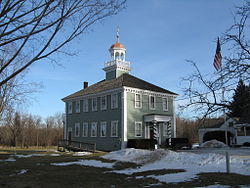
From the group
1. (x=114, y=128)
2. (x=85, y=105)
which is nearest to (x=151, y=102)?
(x=114, y=128)

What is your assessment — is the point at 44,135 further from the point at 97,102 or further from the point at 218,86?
the point at 218,86

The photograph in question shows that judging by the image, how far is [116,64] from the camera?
34531mm

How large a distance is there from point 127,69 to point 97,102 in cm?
580

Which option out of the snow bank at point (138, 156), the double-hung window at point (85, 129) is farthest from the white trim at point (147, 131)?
the snow bank at point (138, 156)

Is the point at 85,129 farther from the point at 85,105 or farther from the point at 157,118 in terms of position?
the point at 157,118

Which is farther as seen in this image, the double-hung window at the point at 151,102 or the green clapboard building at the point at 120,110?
the double-hung window at the point at 151,102

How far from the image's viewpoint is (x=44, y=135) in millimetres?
57719

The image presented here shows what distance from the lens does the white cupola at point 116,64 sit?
1368 inches

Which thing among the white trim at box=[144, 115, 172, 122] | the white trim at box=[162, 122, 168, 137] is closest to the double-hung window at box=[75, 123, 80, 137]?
the white trim at box=[144, 115, 172, 122]

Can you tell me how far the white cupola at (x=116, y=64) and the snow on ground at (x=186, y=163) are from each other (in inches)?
645

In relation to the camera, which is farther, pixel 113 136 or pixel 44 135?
pixel 44 135

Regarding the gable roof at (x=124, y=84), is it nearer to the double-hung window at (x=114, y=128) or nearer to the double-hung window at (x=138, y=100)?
the double-hung window at (x=138, y=100)

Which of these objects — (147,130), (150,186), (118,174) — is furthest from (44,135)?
(150,186)

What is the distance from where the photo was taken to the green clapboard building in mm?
30156
